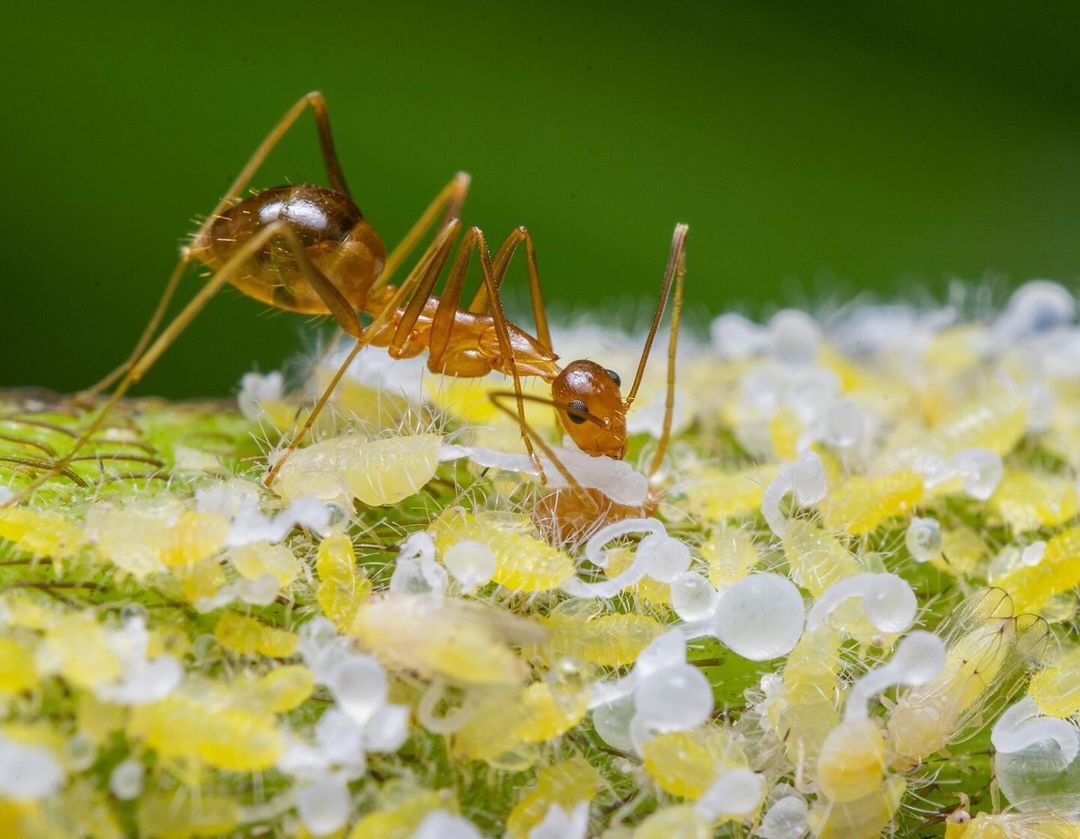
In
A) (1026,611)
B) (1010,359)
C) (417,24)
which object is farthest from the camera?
(417,24)

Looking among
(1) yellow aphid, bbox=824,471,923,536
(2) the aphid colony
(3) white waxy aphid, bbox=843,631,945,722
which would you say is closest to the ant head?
(2) the aphid colony

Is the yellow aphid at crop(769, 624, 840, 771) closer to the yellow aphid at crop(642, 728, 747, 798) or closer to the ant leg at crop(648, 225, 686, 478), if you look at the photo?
the yellow aphid at crop(642, 728, 747, 798)

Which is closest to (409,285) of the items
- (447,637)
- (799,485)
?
A: (799,485)

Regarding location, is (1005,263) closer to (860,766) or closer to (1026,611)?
(1026,611)

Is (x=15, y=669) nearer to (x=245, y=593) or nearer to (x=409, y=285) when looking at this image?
(x=245, y=593)

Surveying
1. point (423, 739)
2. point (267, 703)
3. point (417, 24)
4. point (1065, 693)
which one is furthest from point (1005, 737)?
point (417, 24)
